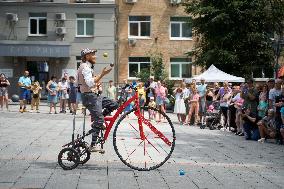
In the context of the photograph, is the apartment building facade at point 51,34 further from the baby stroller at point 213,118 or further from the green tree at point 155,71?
the baby stroller at point 213,118

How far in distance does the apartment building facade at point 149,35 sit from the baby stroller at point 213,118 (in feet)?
71.8

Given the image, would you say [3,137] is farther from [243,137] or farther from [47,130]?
[243,137]

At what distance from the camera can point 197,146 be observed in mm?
13773

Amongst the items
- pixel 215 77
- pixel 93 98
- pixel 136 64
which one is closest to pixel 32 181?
pixel 93 98

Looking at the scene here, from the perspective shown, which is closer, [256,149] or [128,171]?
[128,171]

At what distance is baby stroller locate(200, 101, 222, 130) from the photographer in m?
20.9

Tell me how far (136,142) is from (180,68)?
3502 centimetres

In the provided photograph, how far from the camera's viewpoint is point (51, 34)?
4175 cm

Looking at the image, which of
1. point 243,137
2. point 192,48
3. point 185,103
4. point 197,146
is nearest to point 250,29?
point 192,48

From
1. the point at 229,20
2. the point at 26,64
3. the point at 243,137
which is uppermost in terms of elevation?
the point at 229,20

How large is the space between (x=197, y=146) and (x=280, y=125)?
2632mm

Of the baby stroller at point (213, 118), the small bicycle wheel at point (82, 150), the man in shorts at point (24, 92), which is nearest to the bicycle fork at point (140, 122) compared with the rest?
the small bicycle wheel at point (82, 150)

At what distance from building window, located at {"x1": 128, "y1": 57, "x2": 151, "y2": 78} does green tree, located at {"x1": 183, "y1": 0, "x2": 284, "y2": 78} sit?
6121mm

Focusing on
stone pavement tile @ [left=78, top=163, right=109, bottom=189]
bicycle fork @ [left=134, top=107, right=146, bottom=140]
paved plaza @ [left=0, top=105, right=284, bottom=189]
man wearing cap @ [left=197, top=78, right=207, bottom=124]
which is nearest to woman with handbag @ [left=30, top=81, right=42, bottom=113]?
man wearing cap @ [left=197, top=78, right=207, bottom=124]
